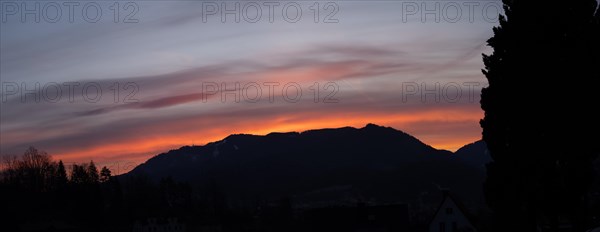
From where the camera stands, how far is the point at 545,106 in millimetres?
34906

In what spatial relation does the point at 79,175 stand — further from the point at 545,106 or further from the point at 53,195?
the point at 545,106

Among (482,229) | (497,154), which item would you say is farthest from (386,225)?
(497,154)

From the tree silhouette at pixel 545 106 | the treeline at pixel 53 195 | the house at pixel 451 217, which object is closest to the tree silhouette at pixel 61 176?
the treeline at pixel 53 195

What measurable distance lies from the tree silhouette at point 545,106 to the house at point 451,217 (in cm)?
4212

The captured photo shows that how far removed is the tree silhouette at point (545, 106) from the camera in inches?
1352

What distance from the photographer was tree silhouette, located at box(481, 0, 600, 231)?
1352 inches

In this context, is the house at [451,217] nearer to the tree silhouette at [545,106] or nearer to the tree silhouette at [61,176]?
the tree silhouette at [545,106]

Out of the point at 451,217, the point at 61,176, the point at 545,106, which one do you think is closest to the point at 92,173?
the point at 61,176

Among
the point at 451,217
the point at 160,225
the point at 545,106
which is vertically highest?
the point at 545,106

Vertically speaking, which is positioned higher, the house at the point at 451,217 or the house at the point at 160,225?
the house at the point at 451,217

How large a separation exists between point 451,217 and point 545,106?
46.2 meters

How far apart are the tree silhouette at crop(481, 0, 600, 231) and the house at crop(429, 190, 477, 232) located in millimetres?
42117

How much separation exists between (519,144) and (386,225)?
77790 millimetres

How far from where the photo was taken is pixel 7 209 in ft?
490
